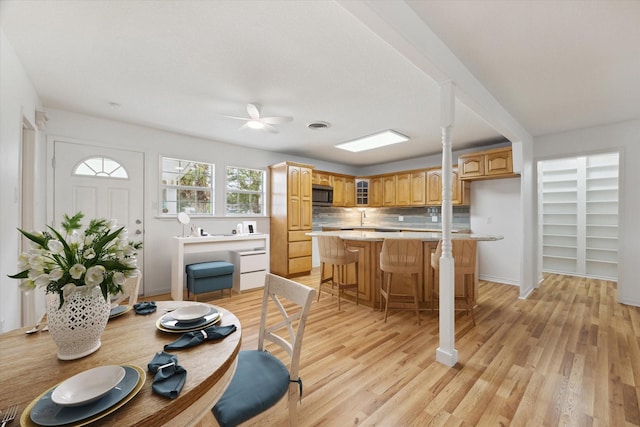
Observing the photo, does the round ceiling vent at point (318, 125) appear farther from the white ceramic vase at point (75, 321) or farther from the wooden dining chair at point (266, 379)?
the white ceramic vase at point (75, 321)

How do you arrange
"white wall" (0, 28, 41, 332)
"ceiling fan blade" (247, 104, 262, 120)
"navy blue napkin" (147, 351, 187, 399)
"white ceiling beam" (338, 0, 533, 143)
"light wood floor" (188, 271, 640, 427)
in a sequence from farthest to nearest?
"ceiling fan blade" (247, 104, 262, 120) < "white wall" (0, 28, 41, 332) < "light wood floor" (188, 271, 640, 427) < "white ceiling beam" (338, 0, 533, 143) < "navy blue napkin" (147, 351, 187, 399)

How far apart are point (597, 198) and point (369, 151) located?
14.9 ft

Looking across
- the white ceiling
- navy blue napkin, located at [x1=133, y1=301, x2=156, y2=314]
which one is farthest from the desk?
navy blue napkin, located at [x1=133, y1=301, x2=156, y2=314]

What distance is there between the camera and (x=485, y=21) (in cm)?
192

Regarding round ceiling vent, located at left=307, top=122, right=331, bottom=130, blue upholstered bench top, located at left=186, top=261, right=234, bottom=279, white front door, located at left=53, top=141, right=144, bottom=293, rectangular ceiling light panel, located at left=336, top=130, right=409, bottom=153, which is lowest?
blue upholstered bench top, located at left=186, top=261, right=234, bottom=279

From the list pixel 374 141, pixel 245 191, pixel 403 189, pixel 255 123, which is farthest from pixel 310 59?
pixel 403 189

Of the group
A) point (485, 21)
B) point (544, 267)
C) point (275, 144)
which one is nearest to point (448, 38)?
point (485, 21)

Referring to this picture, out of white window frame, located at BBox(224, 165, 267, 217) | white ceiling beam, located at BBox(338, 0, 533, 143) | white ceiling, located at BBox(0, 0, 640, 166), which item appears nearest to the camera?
white ceiling beam, located at BBox(338, 0, 533, 143)

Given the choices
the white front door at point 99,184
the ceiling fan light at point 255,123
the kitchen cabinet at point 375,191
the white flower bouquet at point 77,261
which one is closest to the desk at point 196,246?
the white front door at point 99,184

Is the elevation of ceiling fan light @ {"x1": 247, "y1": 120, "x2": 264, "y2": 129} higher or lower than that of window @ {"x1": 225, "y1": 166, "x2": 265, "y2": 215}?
higher

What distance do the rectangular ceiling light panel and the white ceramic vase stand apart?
4.17 metres

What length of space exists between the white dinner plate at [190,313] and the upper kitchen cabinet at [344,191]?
5382 millimetres

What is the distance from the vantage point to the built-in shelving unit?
5.11m

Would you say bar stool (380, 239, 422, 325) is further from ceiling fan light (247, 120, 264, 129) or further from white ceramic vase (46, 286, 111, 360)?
white ceramic vase (46, 286, 111, 360)
